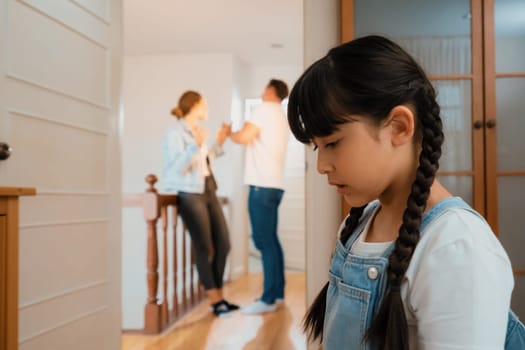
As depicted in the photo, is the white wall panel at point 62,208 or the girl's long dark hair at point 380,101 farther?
the white wall panel at point 62,208

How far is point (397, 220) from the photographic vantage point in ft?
2.71

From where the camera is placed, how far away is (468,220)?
0.70 m

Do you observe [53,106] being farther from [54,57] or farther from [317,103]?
[317,103]

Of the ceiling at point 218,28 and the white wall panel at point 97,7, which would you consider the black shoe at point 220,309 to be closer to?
the white wall panel at point 97,7

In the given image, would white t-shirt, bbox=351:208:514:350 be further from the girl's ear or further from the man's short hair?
the man's short hair

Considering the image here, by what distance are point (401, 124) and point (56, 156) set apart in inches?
66.3

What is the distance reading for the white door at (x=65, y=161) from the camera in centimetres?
190

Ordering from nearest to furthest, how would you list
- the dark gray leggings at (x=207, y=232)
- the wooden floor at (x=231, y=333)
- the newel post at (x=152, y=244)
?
the wooden floor at (x=231, y=333) < the newel post at (x=152, y=244) < the dark gray leggings at (x=207, y=232)

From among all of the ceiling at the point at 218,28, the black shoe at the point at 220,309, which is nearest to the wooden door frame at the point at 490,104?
the black shoe at the point at 220,309

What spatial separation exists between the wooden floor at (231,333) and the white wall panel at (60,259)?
791mm

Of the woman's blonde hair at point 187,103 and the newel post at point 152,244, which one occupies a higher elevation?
the woman's blonde hair at point 187,103

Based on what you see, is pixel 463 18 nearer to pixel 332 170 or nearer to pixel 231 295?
pixel 332 170

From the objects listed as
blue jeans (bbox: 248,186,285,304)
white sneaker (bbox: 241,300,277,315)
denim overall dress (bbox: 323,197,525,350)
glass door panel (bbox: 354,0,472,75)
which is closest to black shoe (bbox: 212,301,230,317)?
white sneaker (bbox: 241,300,277,315)

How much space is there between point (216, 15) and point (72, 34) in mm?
2762
